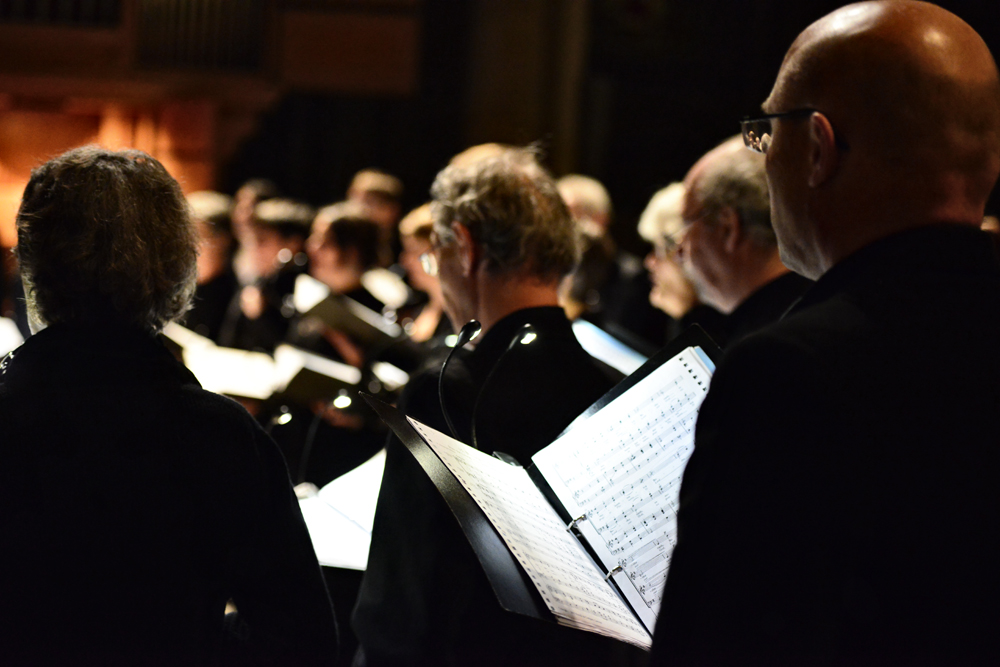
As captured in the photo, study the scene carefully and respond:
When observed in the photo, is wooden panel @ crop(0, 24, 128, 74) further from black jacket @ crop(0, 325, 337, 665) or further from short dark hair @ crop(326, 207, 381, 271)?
black jacket @ crop(0, 325, 337, 665)

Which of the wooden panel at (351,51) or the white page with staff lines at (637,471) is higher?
the wooden panel at (351,51)

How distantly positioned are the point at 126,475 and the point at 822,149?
0.90 m

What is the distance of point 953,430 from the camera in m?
0.83

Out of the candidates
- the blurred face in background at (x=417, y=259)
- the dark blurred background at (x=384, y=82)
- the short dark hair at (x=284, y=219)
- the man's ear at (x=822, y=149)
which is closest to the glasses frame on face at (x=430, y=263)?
the man's ear at (x=822, y=149)

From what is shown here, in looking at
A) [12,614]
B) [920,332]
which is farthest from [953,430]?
[12,614]

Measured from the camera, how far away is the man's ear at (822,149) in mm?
945

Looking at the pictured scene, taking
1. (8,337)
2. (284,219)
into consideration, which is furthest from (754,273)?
(284,219)

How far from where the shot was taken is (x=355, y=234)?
420 cm

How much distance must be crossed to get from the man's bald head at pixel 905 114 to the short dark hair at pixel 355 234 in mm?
3374

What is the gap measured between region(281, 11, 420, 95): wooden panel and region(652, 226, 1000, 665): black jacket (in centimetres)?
588

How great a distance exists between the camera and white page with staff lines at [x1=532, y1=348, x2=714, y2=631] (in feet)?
4.17

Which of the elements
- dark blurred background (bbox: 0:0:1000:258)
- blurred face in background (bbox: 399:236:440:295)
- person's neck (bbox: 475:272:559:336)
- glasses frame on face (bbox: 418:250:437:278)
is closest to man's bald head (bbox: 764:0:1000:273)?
person's neck (bbox: 475:272:559:336)

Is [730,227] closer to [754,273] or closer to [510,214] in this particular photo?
[754,273]

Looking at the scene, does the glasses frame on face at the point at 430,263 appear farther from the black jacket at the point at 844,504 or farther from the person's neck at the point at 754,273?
the black jacket at the point at 844,504
